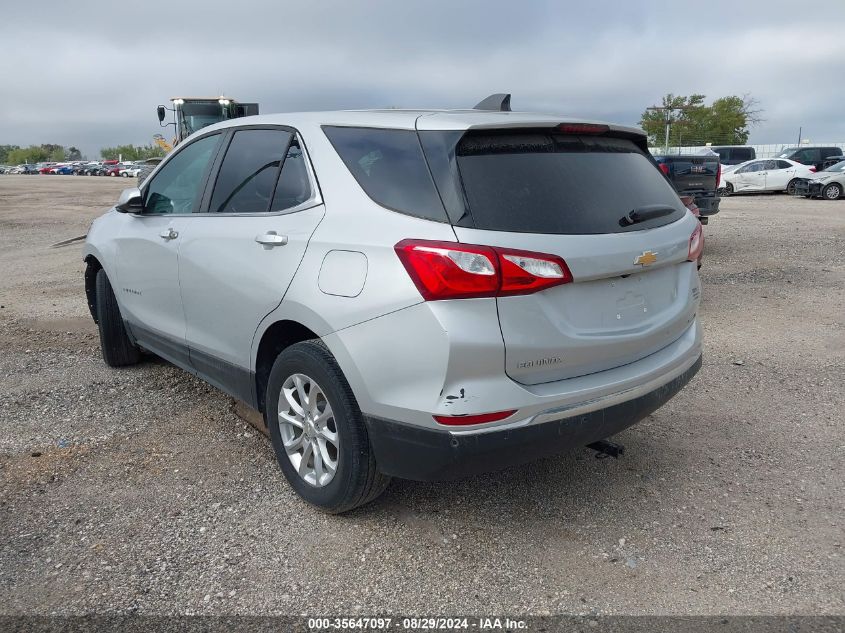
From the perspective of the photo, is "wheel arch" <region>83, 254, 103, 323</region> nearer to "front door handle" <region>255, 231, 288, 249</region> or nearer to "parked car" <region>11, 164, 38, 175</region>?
"front door handle" <region>255, 231, 288, 249</region>

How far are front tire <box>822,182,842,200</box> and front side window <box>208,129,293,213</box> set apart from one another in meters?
24.1

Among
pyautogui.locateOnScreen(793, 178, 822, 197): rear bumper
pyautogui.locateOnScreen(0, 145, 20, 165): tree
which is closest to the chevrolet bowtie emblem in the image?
pyautogui.locateOnScreen(793, 178, 822, 197): rear bumper

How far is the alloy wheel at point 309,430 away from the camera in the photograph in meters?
3.16

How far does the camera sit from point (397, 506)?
11.3 ft

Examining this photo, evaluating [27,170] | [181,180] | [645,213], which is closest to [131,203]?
[181,180]

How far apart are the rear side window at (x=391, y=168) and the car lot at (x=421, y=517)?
149 centimetres

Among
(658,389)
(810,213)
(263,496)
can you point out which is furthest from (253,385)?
Result: (810,213)

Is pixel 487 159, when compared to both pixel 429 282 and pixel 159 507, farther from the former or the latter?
pixel 159 507

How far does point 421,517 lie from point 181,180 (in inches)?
102

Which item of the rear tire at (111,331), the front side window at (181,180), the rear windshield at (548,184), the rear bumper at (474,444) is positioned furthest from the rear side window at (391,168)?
the rear tire at (111,331)

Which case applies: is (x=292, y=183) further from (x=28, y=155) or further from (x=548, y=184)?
(x=28, y=155)

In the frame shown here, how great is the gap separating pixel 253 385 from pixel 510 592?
1.63 m

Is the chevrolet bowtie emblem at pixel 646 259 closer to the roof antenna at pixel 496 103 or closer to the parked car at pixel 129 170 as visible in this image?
the roof antenna at pixel 496 103

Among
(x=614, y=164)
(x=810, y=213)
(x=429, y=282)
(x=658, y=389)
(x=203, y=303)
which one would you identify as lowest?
(x=810, y=213)
